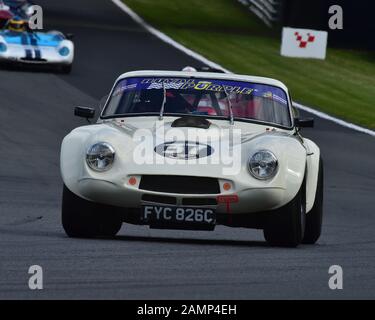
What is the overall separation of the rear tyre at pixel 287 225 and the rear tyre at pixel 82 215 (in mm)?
1103

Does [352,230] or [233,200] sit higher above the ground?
[233,200]

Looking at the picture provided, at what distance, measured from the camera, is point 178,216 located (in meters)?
9.66

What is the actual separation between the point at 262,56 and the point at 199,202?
22.8m

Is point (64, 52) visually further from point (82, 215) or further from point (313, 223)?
point (82, 215)

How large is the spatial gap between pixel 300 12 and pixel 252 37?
1552 millimetres

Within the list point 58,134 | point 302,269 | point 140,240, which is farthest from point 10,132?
point 302,269

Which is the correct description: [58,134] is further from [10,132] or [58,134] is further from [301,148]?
[301,148]

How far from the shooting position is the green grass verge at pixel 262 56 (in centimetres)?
2711

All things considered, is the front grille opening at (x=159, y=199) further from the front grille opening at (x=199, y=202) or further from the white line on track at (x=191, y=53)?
the white line on track at (x=191, y=53)

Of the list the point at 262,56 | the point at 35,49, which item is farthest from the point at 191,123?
the point at 262,56

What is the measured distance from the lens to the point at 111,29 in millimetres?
36562

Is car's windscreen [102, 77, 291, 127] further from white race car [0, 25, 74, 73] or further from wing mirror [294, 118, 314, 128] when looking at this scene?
white race car [0, 25, 74, 73]

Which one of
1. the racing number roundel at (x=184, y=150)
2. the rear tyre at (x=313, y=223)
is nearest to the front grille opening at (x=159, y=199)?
the racing number roundel at (x=184, y=150)

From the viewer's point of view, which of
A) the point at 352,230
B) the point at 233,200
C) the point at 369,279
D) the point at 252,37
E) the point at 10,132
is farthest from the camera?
the point at 252,37
